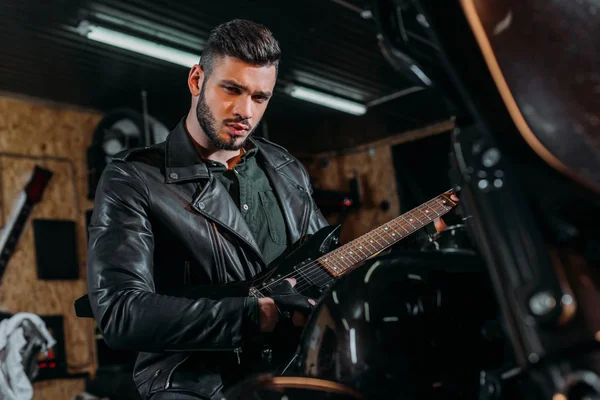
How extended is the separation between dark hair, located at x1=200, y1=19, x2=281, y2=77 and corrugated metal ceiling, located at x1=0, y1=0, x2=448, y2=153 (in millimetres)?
4171

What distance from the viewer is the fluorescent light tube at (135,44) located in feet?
20.5

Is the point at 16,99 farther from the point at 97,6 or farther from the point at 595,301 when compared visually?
the point at 595,301

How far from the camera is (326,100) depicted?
9.02m

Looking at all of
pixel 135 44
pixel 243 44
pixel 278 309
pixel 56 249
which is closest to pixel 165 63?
pixel 135 44

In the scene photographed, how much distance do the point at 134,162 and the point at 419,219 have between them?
2.77 ft

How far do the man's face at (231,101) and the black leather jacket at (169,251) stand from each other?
10cm

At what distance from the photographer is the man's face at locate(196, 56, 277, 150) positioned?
202 cm

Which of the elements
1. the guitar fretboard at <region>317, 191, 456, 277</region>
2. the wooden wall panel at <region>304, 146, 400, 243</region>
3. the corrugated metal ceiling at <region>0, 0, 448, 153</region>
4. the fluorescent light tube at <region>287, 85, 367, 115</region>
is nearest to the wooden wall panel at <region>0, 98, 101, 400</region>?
the corrugated metal ceiling at <region>0, 0, 448, 153</region>

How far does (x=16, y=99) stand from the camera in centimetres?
801

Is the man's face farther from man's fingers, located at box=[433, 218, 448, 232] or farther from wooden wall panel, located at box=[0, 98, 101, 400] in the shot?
wooden wall panel, located at box=[0, 98, 101, 400]

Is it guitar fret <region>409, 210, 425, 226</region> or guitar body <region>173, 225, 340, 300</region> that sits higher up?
guitar fret <region>409, 210, 425, 226</region>

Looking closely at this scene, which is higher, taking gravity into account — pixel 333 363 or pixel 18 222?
pixel 18 222

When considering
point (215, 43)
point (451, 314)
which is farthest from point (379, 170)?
point (451, 314)

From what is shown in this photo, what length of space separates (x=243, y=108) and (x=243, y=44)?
0.21 m
